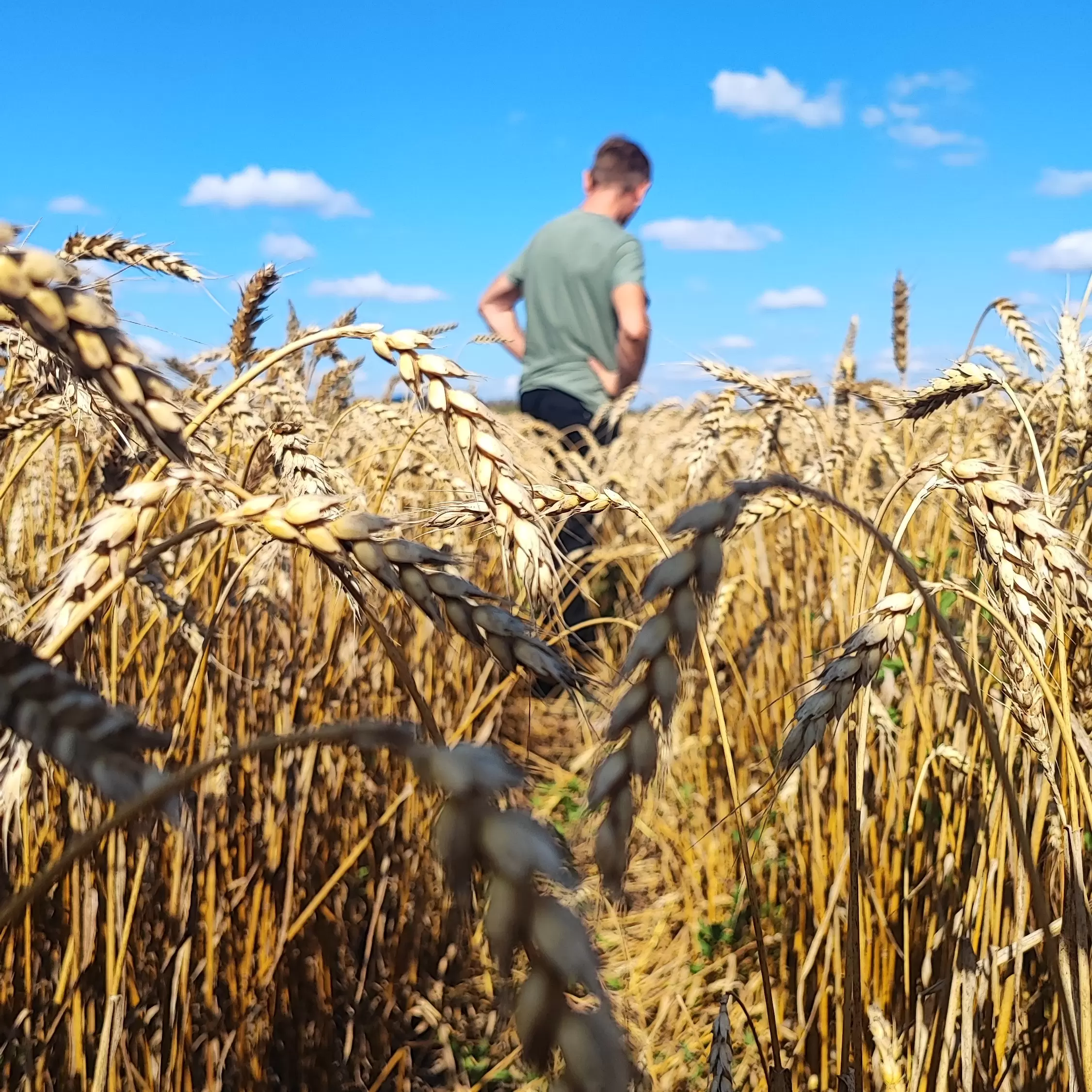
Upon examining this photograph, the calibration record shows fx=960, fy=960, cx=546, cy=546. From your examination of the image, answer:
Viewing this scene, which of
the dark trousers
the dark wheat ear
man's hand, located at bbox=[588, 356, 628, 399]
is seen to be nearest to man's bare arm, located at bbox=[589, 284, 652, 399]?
man's hand, located at bbox=[588, 356, 628, 399]

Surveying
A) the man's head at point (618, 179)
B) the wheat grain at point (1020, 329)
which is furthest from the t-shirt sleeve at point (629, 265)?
the wheat grain at point (1020, 329)

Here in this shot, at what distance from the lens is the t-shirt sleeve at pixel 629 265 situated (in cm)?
470

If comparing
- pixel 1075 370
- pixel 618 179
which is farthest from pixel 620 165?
pixel 1075 370

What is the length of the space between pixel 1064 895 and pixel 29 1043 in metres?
1.37

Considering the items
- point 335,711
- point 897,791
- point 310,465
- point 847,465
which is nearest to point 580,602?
point 847,465

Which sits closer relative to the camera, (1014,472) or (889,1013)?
(889,1013)

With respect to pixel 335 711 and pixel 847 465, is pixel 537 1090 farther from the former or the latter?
pixel 847 465

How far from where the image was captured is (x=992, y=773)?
1.44 meters

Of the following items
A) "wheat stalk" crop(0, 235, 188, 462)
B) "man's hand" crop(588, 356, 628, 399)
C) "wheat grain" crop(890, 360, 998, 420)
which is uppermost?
"man's hand" crop(588, 356, 628, 399)

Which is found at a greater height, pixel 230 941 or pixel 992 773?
pixel 992 773

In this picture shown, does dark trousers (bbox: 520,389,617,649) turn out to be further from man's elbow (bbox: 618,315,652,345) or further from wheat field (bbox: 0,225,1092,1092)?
wheat field (bbox: 0,225,1092,1092)

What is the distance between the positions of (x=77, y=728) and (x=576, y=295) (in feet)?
14.9

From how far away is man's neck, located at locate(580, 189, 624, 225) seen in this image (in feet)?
16.4

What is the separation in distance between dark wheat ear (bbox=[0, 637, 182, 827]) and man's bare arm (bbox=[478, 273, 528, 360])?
4.90m
